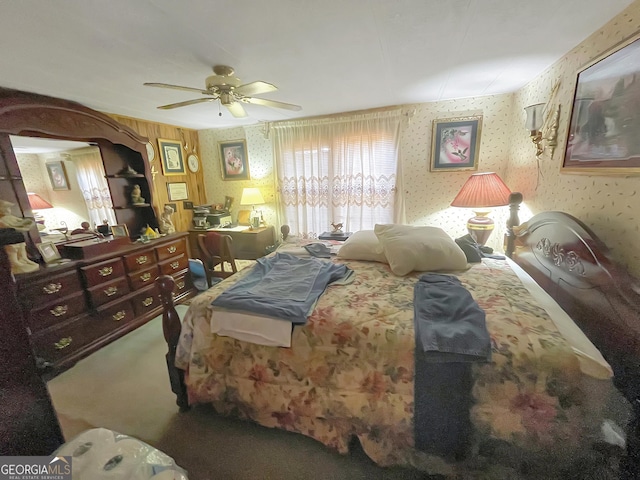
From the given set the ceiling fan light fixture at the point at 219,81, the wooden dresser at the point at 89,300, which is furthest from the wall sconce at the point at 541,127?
the wooden dresser at the point at 89,300

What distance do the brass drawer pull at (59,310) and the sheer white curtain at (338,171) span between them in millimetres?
2377

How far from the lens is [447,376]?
1021mm

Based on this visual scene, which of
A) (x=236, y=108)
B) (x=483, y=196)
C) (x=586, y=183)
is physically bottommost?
(x=483, y=196)

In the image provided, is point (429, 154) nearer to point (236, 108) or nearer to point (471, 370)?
point (236, 108)

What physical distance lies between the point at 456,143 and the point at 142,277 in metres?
3.62

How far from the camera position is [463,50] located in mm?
1610

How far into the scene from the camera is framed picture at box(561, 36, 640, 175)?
1.08 m

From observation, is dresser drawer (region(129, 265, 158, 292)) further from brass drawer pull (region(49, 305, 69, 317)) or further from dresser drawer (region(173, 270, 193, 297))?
brass drawer pull (region(49, 305, 69, 317))

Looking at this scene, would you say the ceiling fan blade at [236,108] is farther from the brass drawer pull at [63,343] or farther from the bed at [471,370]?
the brass drawer pull at [63,343]

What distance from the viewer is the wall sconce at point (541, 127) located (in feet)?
5.68

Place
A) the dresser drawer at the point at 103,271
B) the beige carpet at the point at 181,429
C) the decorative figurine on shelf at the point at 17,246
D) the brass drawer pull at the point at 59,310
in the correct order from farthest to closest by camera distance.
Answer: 1. the dresser drawer at the point at 103,271
2. the brass drawer pull at the point at 59,310
3. the decorative figurine on shelf at the point at 17,246
4. the beige carpet at the point at 181,429

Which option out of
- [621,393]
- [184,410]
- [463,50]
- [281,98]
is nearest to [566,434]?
[621,393]

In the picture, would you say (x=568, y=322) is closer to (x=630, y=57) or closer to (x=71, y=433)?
(x=630, y=57)

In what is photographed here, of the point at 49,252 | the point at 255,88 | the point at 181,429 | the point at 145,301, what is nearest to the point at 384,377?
the point at 181,429
